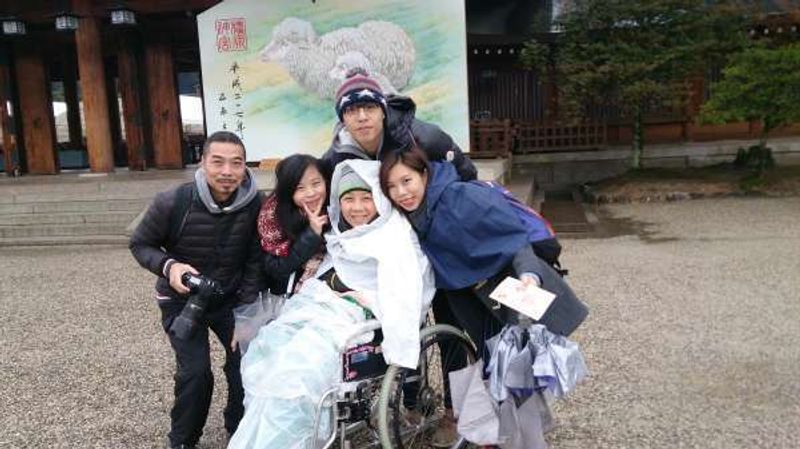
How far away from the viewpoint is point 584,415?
351 centimetres

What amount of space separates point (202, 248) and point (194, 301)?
11.0 inches

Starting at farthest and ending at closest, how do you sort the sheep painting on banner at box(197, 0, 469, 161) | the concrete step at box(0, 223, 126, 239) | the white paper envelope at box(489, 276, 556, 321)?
1. the sheep painting on banner at box(197, 0, 469, 161)
2. the concrete step at box(0, 223, 126, 239)
3. the white paper envelope at box(489, 276, 556, 321)

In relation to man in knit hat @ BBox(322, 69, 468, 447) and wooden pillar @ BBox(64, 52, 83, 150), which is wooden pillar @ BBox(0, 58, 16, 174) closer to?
wooden pillar @ BBox(64, 52, 83, 150)

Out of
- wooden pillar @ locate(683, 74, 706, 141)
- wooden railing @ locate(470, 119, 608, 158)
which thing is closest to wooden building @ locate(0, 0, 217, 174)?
wooden railing @ locate(470, 119, 608, 158)

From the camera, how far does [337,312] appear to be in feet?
8.79

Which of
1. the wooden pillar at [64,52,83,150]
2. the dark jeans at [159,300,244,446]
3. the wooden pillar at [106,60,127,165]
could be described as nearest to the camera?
the dark jeans at [159,300,244,446]

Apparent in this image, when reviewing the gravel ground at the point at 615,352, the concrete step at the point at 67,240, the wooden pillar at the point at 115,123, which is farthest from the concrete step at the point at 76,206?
the wooden pillar at the point at 115,123

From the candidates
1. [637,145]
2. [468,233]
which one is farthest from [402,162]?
[637,145]

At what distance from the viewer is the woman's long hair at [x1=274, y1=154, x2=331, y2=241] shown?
2.91 meters

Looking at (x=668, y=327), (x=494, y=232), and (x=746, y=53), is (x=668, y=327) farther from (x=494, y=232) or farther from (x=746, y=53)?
(x=746, y=53)

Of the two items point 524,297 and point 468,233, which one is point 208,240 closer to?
point 468,233

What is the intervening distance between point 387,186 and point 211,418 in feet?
5.94

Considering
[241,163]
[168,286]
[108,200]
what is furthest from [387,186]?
[108,200]

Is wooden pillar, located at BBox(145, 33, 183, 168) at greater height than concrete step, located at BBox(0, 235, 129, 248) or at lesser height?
greater
